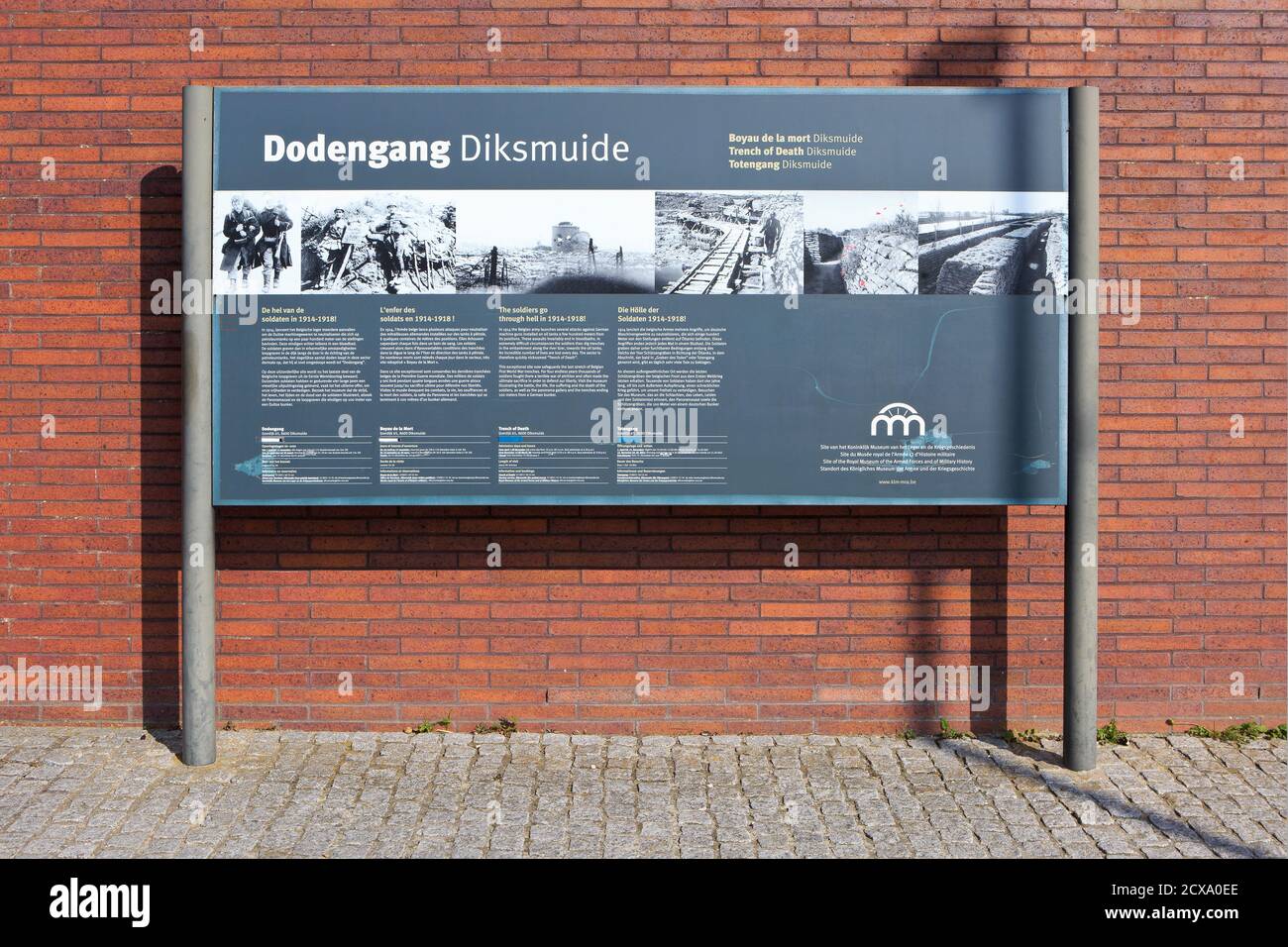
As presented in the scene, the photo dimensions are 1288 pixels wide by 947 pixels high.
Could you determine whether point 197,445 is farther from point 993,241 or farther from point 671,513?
point 993,241

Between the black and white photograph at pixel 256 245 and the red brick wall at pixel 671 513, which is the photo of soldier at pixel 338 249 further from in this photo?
the red brick wall at pixel 671 513

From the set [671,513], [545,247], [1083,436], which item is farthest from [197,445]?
[1083,436]

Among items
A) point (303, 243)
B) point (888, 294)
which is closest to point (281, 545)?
point (303, 243)

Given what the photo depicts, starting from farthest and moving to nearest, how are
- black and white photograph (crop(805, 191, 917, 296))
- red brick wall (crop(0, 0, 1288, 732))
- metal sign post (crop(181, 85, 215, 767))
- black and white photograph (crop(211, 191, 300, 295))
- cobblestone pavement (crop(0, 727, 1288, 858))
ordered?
red brick wall (crop(0, 0, 1288, 732)) < black and white photograph (crop(805, 191, 917, 296)) < black and white photograph (crop(211, 191, 300, 295)) < metal sign post (crop(181, 85, 215, 767)) < cobblestone pavement (crop(0, 727, 1288, 858))

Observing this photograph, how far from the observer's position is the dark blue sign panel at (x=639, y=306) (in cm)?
558

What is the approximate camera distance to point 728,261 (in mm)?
5621

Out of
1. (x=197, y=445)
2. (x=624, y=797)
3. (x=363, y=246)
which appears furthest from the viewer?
(x=363, y=246)

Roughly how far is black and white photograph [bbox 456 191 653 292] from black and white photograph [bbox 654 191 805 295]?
10 centimetres

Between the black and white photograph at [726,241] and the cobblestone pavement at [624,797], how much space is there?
Answer: 2.24 meters

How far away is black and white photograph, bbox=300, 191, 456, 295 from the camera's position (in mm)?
5594

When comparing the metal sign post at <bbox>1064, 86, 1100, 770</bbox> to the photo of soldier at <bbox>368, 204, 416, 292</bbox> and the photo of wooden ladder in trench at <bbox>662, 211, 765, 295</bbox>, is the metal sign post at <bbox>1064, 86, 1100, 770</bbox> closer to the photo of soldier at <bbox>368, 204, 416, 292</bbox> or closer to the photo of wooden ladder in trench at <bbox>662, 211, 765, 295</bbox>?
the photo of wooden ladder in trench at <bbox>662, 211, 765, 295</bbox>

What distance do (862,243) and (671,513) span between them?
1.60 meters

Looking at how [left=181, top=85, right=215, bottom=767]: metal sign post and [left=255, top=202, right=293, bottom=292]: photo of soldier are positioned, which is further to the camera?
[left=255, top=202, right=293, bottom=292]: photo of soldier

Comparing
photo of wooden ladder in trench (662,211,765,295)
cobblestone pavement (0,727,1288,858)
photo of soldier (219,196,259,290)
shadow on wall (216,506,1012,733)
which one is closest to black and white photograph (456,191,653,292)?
photo of wooden ladder in trench (662,211,765,295)
